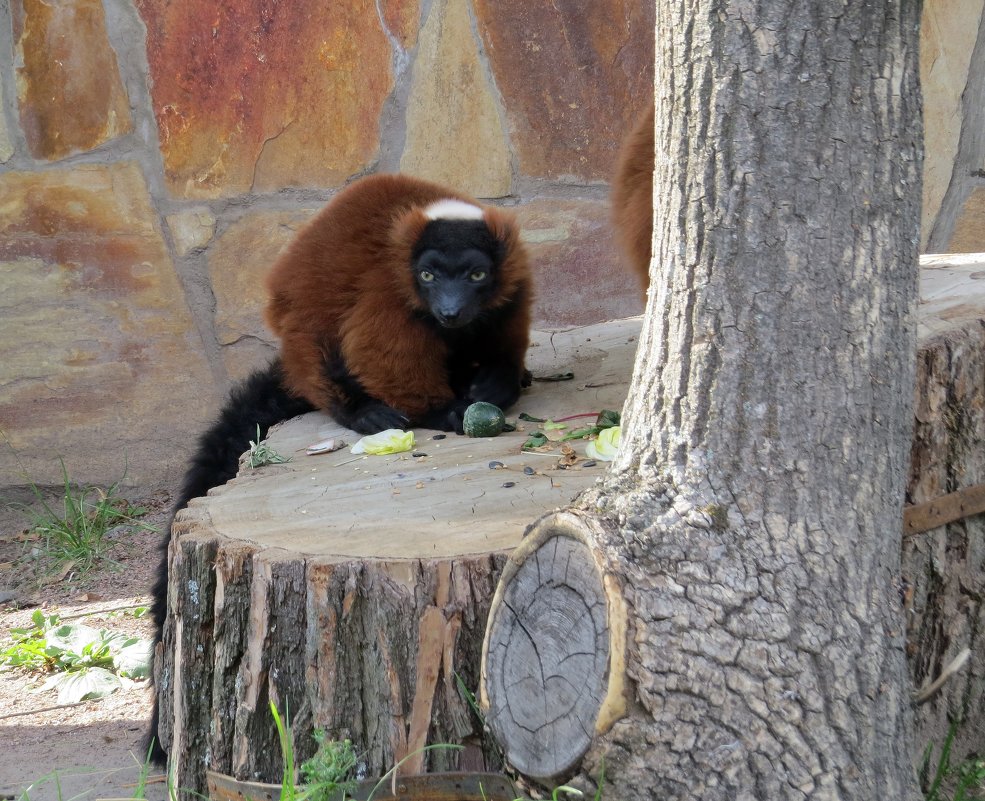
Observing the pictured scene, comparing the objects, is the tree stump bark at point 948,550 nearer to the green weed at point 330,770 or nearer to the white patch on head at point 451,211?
the green weed at point 330,770

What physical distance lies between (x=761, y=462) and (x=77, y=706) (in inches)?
120

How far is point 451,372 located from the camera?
13.2 ft

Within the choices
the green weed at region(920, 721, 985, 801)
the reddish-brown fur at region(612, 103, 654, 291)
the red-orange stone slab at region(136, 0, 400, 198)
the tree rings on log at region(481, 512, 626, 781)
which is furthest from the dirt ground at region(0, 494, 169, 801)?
the reddish-brown fur at region(612, 103, 654, 291)

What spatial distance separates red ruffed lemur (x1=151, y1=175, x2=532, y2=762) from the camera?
3645mm

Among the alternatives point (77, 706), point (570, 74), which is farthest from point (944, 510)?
point (570, 74)

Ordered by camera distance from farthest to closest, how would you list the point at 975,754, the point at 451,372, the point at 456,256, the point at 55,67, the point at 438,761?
the point at 55,67
the point at 451,372
the point at 456,256
the point at 975,754
the point at 438,761

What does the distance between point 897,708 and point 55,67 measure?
474 centimetres

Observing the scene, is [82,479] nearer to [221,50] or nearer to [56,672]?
[56,672]

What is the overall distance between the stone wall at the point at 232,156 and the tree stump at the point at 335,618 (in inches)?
114

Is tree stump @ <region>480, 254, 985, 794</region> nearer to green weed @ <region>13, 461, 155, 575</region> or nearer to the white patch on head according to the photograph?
the white patch on head

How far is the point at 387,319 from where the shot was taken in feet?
12.0

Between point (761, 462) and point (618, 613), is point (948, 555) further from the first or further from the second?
point (618, 613)

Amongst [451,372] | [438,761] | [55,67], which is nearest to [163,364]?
[55,67]

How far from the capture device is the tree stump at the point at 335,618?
7.25ft
